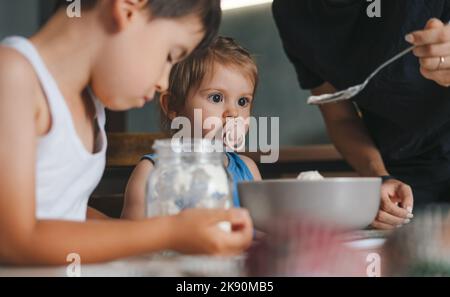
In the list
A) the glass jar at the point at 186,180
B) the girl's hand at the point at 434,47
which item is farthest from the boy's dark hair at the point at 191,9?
the girl's hand at the point at 434,47

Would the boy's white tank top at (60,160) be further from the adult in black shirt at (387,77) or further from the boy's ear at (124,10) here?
the adult in black shirt at (387,77)

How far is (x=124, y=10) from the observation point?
560mm

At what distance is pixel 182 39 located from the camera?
24.2 inches

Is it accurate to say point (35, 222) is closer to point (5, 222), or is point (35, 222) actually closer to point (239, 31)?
point (5, 222)

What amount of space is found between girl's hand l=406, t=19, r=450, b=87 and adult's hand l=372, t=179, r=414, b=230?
21cm

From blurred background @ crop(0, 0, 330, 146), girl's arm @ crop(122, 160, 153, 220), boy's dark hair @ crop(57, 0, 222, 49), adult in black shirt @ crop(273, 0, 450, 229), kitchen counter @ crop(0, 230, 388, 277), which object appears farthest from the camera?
blurred background @ crop(0, 0, 330, 146)

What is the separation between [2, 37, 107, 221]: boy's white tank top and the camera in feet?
1.77

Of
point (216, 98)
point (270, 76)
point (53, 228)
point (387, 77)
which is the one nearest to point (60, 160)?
point (53, 228)

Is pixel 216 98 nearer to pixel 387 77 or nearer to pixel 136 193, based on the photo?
pixel 136 193

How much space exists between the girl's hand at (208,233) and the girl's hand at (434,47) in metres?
0.56

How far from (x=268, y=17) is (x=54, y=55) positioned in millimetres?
2269

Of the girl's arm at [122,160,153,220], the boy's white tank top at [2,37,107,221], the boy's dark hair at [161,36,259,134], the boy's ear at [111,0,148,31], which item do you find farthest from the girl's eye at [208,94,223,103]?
the boy's ear at [111,0,148,31]

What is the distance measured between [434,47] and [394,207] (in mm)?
266

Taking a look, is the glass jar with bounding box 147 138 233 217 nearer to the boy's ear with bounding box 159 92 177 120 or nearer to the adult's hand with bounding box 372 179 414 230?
the adult's hand with bounding box 372 179 414 230
